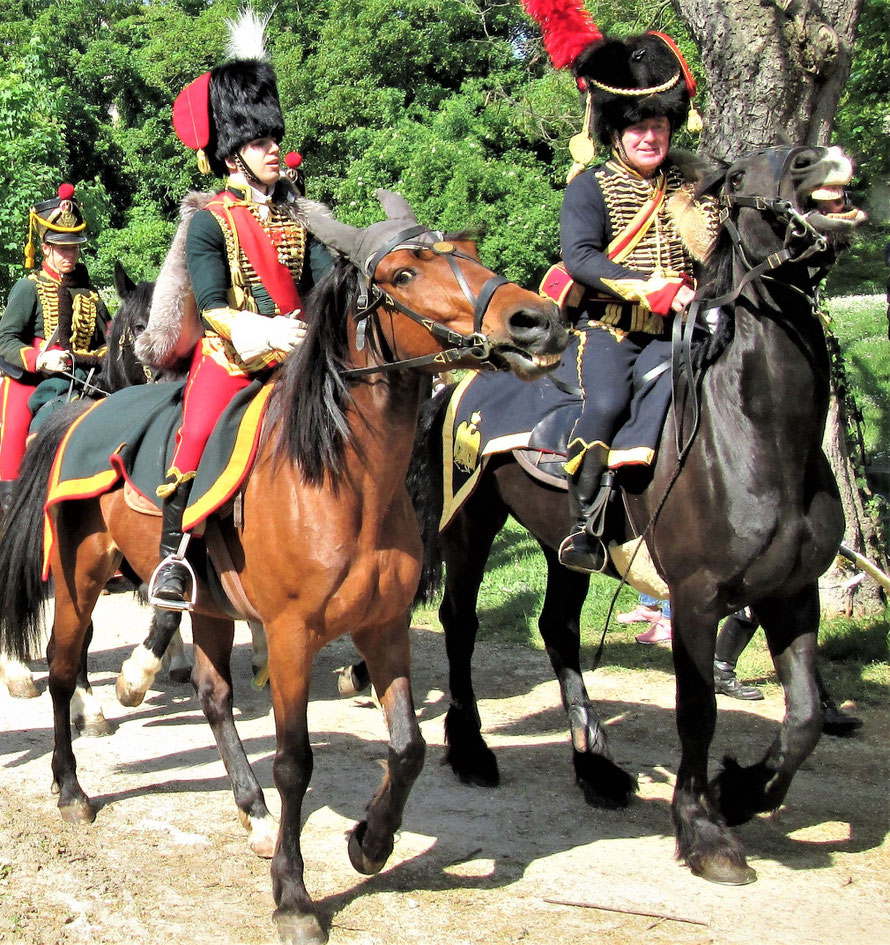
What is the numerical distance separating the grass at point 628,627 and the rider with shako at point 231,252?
11.2 ft

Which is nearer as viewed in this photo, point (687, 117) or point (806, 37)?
point (687, 117)

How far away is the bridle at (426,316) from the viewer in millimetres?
3619

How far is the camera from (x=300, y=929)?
401cm

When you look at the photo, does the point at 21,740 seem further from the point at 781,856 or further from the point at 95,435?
the point at 781,856

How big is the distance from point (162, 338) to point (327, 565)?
1.43 m

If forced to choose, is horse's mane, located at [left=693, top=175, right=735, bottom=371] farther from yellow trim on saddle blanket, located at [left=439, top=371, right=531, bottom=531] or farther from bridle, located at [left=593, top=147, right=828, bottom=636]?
yellow trim on saddle blanket, located at [left=439, top=371, right=531, bottom=531]

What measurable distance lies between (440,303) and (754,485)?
1544 mm

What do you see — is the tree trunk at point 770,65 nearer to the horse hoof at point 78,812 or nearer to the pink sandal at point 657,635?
the pink sandal at point 657,635

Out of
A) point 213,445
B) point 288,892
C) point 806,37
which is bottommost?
point 288,892

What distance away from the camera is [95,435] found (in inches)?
214

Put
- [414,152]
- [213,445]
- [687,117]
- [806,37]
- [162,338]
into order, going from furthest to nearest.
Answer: [414,152]
[806,37]
[687,117]
[162,338]
[213,445]

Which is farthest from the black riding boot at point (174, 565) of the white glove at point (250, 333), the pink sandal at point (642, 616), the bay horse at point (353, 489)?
the pink sandal at point (642, 616)

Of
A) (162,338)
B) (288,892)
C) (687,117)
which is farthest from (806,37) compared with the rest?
(288,892)

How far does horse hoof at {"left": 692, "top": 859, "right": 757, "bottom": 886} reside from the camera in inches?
175
